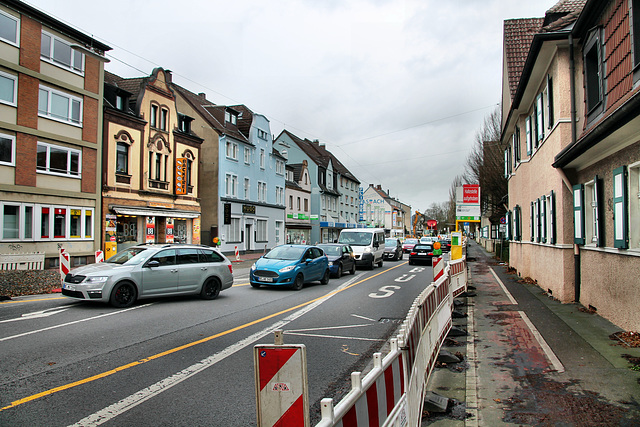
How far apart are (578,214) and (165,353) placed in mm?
9733

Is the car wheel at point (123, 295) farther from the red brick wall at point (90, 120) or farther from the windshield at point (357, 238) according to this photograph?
the red brick wall at point (90, 120)

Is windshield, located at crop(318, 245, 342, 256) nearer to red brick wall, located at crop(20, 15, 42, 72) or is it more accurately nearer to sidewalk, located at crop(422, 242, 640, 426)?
sidewalk, located at crop(422, 242, 640, 426)

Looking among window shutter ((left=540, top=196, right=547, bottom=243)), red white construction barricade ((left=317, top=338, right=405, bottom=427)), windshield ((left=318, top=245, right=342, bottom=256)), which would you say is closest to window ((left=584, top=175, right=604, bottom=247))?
window shutter ((left=540, top=196, right=547, bottom=243))

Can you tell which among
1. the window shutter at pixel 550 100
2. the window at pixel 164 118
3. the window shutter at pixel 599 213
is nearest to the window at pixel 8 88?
the window at pixel 164 118

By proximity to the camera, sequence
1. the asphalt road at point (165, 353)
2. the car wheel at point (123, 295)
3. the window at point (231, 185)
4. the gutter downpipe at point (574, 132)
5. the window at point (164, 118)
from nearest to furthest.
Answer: the asphalt road at point (165, 353), the car wheel at point (123, 295), the gutter downpipe at point (574, 132), the window at point (164, 118), the window at point (231, 185)

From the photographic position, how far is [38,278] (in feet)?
52.6

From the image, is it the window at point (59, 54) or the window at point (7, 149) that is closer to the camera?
the window at point (7, 149)

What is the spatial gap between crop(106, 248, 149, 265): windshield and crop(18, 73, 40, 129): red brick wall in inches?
548

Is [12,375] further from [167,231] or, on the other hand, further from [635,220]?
[167,231]

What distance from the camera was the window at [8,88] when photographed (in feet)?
69.1

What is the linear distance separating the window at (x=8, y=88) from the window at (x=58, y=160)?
7.75 feet

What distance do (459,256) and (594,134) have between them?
28.8ft

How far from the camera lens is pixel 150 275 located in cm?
1175

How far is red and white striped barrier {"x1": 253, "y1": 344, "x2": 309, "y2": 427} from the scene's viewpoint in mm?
2760
